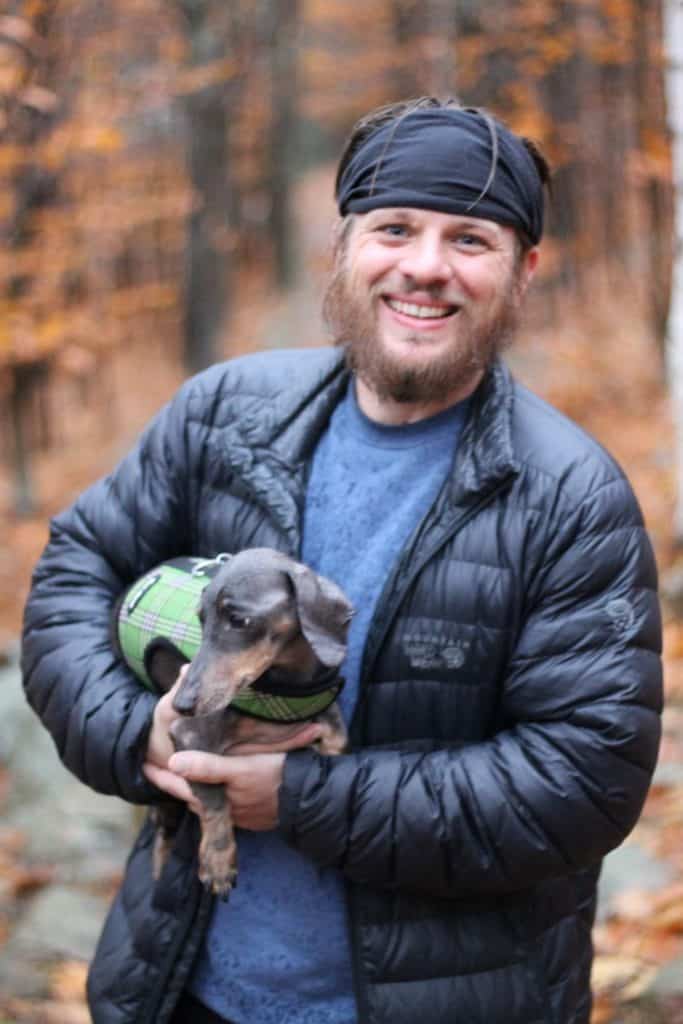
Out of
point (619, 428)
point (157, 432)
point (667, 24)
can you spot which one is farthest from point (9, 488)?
point (157, 432)

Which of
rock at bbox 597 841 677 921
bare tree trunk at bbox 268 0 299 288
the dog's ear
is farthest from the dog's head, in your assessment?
bare tree trunk at bbox 268 0 299 288

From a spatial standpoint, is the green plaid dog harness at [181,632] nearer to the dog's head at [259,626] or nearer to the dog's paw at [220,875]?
the dog's head at [259,626]

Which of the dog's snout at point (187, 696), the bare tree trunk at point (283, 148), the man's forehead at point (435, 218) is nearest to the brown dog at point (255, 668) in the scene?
the dog's snout at point (187, 696)

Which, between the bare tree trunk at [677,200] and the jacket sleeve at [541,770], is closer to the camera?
the jacket sleeve at [541,770]


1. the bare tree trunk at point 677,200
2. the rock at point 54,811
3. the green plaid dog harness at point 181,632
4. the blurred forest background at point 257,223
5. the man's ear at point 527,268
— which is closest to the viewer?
the green plaid dog harness at point 181,632

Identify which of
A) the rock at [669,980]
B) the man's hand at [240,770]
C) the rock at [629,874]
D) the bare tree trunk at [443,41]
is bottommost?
the rock at [629,874]

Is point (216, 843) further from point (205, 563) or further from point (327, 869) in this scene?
point (205, 563)

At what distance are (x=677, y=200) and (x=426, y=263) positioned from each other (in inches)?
211

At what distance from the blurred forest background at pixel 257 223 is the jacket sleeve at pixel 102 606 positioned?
0.68 metres

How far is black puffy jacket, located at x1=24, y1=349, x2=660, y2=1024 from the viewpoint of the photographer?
229 cm

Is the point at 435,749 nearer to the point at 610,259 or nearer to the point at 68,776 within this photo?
the point at 68,776

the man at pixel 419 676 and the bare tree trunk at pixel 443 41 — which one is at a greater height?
the bare tree trunk at pixel 443 41

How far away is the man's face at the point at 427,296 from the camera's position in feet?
8.02

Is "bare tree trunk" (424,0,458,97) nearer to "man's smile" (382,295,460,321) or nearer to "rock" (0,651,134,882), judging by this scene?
"rock" (0,651,134,882)
